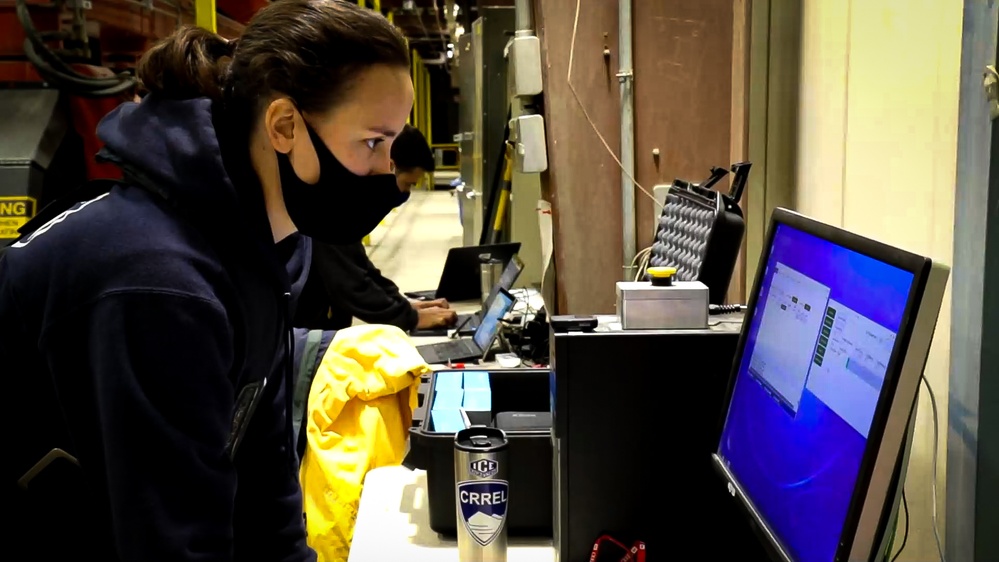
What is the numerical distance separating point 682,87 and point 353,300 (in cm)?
134

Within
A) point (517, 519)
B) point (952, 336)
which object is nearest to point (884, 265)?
point (952, 336)

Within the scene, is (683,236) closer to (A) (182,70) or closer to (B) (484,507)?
Answer: (B) (484,507)

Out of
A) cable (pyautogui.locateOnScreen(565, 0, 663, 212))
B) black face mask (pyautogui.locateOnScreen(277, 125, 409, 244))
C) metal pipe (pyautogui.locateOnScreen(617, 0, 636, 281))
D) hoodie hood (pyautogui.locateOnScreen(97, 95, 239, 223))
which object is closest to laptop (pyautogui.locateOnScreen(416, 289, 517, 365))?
metal pipe (pyautogui.locateOnScreen(617, 0, 636, 281))

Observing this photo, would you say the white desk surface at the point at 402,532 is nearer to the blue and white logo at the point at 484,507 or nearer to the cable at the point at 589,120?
the blue and white logo at the point at 484,507

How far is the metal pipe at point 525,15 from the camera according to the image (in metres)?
3.20

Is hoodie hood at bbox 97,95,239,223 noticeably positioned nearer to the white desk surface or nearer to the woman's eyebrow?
the woman's eyebrow

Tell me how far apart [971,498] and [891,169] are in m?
0.50

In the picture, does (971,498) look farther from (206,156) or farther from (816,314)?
(206,156)

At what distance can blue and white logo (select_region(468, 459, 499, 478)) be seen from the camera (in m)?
1.27

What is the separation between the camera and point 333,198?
130cm

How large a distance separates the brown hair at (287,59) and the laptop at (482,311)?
1565mm

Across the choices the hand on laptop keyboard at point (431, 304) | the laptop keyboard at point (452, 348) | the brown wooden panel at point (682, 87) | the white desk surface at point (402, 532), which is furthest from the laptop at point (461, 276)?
the white desk surface at point (402, 532)

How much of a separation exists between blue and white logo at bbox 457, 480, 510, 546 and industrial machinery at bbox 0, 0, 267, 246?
1997mm

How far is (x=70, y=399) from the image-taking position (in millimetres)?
1100
